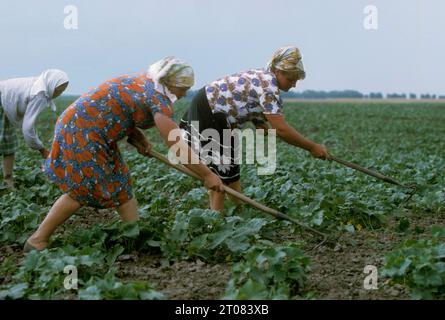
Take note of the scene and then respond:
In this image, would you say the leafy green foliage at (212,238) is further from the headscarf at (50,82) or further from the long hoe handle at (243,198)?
the headscarf at (50,82)

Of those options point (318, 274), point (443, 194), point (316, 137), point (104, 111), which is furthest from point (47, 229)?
point (316, 137)

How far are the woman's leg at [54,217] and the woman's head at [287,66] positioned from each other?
183cm

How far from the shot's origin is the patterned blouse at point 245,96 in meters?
4.84

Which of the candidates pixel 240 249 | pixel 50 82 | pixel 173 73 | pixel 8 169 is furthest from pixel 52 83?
pixel 240 249

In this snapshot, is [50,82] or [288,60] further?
[50,82]

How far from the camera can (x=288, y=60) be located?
4.88 metres

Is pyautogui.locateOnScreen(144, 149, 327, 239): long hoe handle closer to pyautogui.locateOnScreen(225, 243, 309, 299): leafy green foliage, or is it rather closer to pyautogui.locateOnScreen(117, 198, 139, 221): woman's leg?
pyautogui.locateOnScreen(117, 198, 139, 221): woman's leg

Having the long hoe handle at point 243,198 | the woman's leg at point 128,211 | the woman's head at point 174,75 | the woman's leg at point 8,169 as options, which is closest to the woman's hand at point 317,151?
the long hoe handle at point 243,198

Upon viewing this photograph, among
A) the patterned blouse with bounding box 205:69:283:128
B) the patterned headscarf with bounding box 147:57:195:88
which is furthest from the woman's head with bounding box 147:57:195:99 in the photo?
the patterned blouse with bounding box 205:69:283:128

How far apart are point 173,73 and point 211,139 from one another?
1.23 meters

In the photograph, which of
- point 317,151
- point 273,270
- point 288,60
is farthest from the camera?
point 317,151

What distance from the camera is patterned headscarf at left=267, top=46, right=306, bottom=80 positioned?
4887mm

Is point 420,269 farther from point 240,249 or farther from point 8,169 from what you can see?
point 8,169
